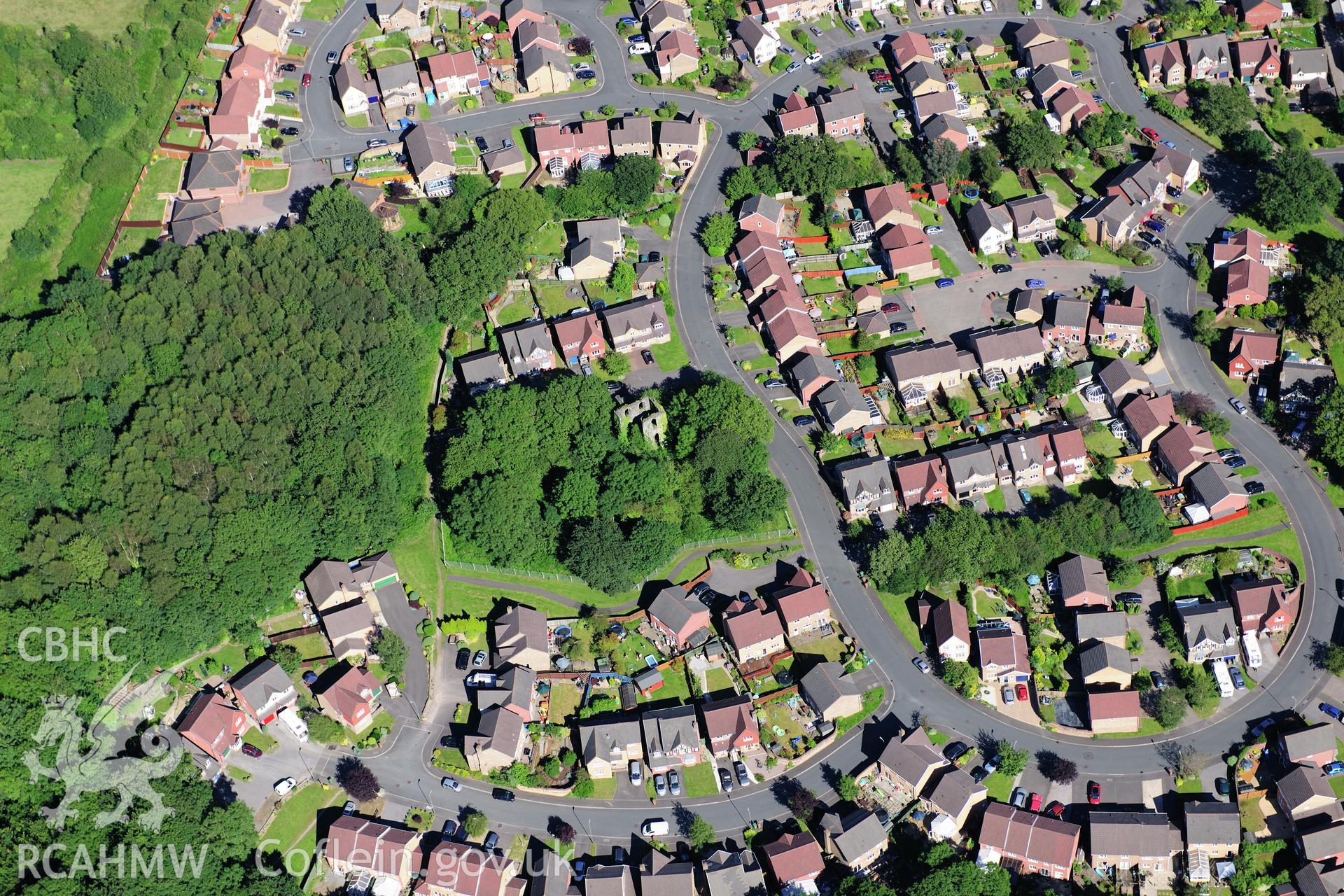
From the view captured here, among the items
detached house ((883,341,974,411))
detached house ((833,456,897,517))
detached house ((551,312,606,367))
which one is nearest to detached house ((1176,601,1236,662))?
detached house ((833,456,897,517))

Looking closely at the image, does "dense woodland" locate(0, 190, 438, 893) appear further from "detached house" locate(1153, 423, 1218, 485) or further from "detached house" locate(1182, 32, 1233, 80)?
"detached house" locate(1182, 32, 1233, 80)

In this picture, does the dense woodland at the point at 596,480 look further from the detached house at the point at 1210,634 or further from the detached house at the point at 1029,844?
the detached house at the point at 1210,634

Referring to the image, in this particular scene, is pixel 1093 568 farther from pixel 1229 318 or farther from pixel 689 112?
pixel 689 112

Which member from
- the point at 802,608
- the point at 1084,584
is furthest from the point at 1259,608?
the point at 802,608

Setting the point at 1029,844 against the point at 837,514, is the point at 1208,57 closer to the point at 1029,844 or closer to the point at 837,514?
the point at 837,514

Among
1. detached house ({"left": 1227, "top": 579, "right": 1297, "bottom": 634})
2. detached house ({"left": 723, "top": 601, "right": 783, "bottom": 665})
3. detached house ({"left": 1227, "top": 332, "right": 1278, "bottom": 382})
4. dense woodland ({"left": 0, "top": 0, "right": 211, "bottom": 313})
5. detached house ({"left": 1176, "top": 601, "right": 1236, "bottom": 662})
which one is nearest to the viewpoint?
detached house ({"left": 1176, "top": 601, "right": 1236, "bottom": 662})
